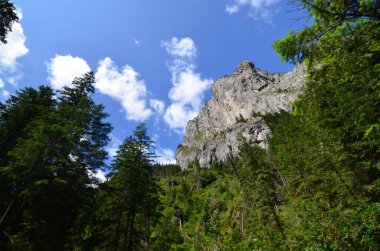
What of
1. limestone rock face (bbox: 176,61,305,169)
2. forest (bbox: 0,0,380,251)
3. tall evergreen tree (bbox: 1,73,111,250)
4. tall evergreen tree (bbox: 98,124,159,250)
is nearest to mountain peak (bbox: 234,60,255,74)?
limestone rock face (bbox: 176,61,305,169)

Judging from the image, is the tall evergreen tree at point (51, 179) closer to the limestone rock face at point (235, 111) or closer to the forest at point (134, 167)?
the forest at point (134, 167)

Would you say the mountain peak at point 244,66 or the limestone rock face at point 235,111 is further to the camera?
the mountain peak at point 244,66

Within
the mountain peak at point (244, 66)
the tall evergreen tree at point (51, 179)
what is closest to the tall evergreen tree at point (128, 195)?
the tall evergreen tree at point (51, 179)

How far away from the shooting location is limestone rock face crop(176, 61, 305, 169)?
4547 inches

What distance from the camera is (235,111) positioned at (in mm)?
140250

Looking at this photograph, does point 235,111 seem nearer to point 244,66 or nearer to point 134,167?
point 244,66

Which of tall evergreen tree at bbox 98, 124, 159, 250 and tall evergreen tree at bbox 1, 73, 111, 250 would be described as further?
tall evergreen tree at bbox 98, 124, 159, 250

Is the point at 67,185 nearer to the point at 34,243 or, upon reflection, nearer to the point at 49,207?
the point at 49,207

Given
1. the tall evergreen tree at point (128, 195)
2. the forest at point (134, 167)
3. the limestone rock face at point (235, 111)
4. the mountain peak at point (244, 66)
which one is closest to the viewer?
the forest at point (134, 167)

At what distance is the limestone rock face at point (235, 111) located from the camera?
379 feet

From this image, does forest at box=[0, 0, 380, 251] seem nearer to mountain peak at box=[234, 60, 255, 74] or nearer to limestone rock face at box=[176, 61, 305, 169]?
limestone rock face at box=[176, 61, 305, 169]

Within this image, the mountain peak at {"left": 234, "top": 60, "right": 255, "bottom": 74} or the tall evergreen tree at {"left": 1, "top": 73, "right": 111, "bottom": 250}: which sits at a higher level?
the mountain peak at {"left": 234, "top": 60, "right": 255, "bottom": 74}

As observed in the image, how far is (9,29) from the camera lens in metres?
11.3

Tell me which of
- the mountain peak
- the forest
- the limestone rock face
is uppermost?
the mountain peak
